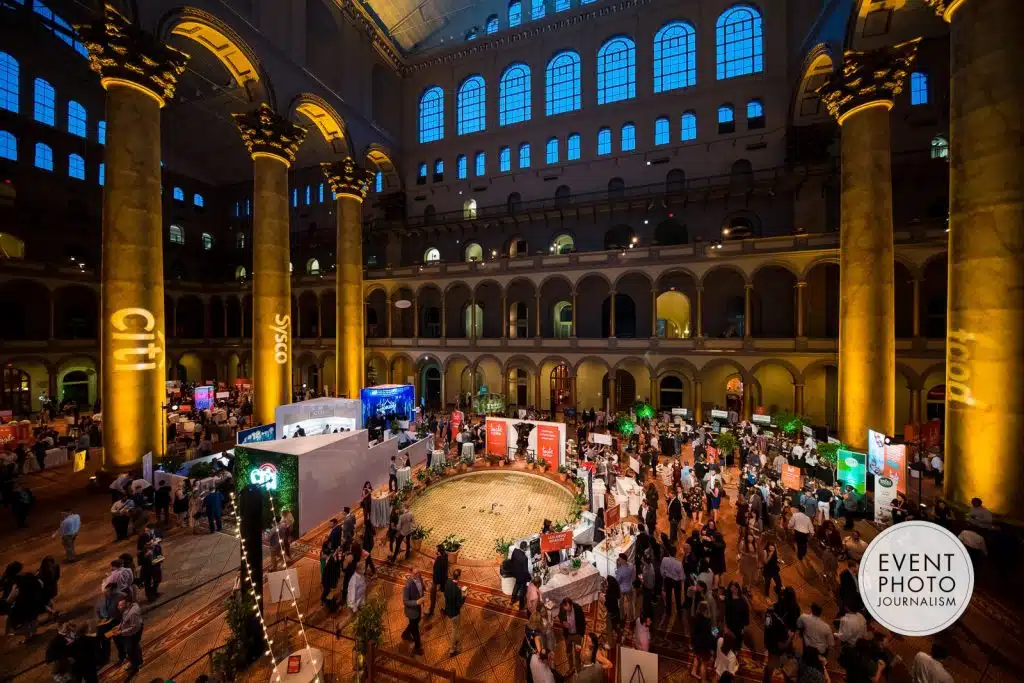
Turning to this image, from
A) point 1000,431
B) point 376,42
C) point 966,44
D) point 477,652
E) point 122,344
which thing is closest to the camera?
point 477,652

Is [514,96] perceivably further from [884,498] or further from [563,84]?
[884,498]

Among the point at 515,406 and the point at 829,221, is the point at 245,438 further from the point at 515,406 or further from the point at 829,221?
the point at 829,221

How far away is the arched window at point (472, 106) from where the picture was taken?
3161cm

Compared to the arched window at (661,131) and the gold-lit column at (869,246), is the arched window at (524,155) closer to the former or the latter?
the arched window at (661,131)

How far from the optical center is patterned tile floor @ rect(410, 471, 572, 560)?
37.6 ft

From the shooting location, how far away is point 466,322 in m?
31.1

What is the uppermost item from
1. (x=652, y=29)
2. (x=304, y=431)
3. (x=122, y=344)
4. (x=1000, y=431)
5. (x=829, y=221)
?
(x=652, y=29)

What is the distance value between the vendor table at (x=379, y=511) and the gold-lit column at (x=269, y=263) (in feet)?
37.9

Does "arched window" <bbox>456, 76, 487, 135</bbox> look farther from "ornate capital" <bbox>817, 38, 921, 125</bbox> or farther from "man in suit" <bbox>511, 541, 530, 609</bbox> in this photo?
"man in suit" <bbox>511, 541, 530, 609</bbox>

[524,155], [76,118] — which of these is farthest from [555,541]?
[76,118]

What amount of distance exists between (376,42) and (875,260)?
32.4m

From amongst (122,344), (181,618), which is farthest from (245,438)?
(181,618)

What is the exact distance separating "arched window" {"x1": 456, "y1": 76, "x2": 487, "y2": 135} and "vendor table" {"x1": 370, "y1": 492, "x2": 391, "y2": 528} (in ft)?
92.7

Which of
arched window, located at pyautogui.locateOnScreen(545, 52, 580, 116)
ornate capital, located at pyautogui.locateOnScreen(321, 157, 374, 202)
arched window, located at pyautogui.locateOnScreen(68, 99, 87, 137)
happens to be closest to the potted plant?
ornate capital, located at pyautogui.locateOnScreen(321, 157, 374, 202)
